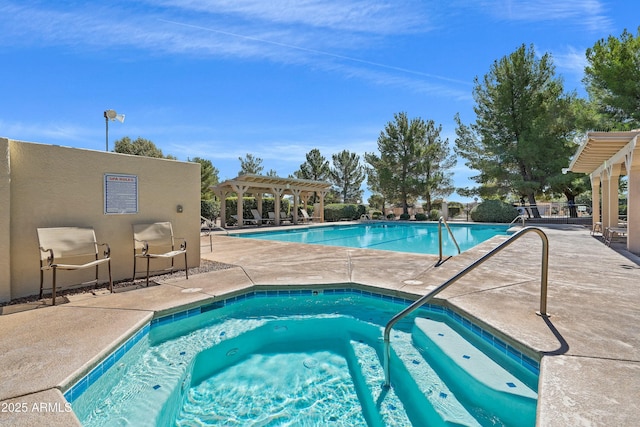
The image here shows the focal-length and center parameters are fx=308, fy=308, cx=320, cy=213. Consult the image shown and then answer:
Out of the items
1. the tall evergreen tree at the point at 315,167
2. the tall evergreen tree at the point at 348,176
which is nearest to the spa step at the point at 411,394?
the tall evergreen tree at the point at 315,167

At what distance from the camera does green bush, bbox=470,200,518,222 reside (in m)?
19.0

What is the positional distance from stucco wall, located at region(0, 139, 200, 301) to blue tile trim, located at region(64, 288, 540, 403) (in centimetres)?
200

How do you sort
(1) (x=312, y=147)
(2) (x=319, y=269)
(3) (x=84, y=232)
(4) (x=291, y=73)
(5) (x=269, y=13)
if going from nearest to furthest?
1. (3) (x=84, y=232)
2. (2) (x=319, y=269)
3. (5) (x=269, y=13)
4. (4) (x=291, y=73)
5. (1) (x=312, y=147)

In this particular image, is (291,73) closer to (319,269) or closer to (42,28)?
(42,28)

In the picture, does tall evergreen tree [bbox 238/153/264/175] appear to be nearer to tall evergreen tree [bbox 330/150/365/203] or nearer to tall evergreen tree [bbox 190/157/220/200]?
tall evergreen tree [bbox 190/157/220/200]

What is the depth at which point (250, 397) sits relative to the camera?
2.32 meters

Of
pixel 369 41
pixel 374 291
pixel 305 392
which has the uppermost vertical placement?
pixel 369 41

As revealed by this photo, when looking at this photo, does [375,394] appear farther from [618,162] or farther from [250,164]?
[250,164]

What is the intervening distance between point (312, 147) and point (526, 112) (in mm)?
21480

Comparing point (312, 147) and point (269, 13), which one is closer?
point (269, 13)

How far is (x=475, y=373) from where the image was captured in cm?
252

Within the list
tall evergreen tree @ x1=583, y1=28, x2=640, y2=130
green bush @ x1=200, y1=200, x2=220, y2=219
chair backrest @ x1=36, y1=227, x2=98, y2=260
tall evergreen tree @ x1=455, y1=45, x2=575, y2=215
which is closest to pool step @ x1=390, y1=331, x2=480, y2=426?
chair backrest @ x1=36, y1=227, x2=98, y2=260

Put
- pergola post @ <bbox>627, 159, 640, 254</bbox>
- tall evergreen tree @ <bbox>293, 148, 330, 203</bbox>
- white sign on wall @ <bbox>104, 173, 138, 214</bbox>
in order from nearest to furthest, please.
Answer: white sign on wall @ <bbox>104, 173, 138, 214</bbox> → pergola post @ <bbox>627, 159, 640, 254</bbox> → tall evergreen tree @ <bbox>293, 148, 330, 203</bbox>

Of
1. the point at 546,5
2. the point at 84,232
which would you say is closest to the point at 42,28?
the point at 84,232
